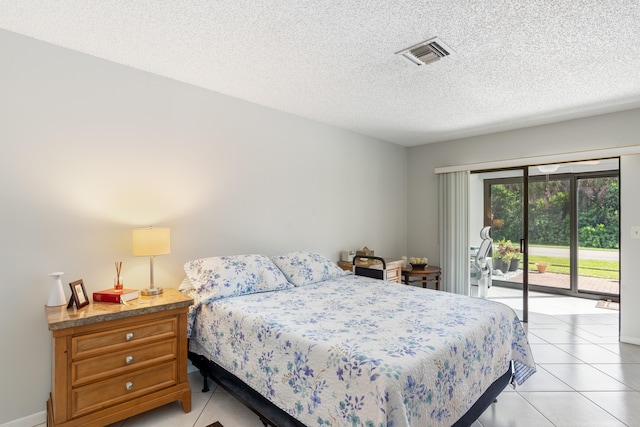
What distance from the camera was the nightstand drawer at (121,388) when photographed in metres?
1.89

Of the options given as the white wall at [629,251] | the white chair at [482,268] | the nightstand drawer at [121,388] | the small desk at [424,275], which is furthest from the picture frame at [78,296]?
the white wall at [629,251]

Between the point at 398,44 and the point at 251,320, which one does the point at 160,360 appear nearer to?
the point at 251,320

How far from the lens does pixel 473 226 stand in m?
4.73

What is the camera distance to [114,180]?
8.28ft

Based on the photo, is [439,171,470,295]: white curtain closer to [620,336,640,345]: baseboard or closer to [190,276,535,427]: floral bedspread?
[620,336,640,345]: baseboard

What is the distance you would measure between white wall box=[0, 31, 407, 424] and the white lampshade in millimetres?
300

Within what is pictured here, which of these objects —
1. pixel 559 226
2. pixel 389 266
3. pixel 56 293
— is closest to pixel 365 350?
pixel 56 293

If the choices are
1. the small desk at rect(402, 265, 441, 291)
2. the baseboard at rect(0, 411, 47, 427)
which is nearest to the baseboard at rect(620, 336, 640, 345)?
the small desk at rect(402, 265, 441, 291)

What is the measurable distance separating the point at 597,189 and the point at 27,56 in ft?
21.9

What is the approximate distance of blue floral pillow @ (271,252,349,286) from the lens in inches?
123

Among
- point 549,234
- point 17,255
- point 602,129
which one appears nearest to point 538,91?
point 602,129

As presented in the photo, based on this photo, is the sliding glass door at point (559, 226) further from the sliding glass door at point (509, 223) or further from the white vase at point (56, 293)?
the white vase at point (56, 293)

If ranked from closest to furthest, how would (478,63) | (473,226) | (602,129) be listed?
(478,63) < (602,129) < (473,226)

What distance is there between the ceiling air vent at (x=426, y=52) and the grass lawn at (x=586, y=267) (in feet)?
12.4
